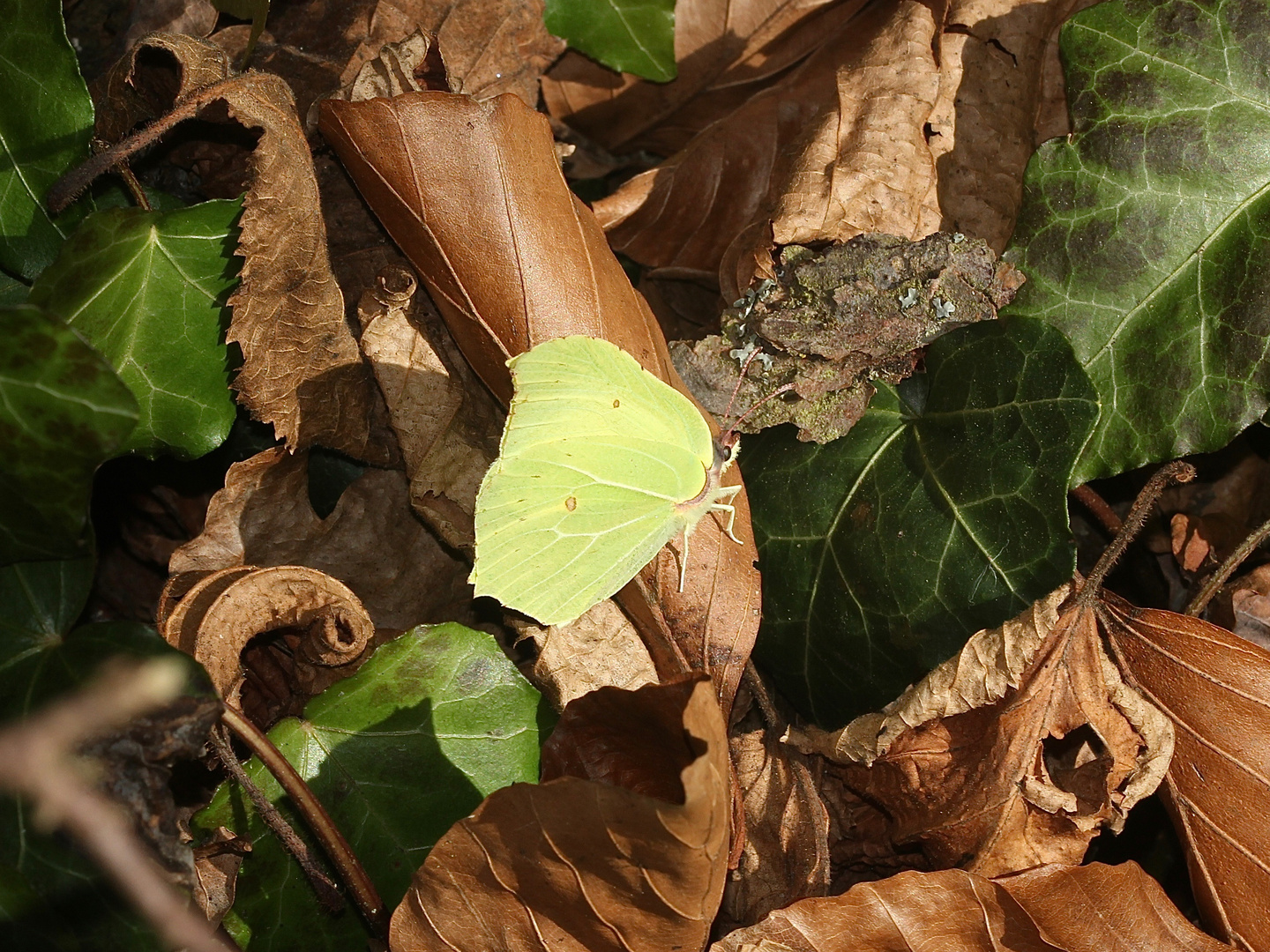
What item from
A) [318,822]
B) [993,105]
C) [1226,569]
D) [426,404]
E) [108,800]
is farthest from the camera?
[993,105]

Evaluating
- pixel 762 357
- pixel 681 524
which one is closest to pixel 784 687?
pixel 681 524

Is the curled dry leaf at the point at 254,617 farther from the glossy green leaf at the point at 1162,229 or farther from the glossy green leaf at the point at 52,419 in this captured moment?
the glossy green leaf at the point at 1162,229

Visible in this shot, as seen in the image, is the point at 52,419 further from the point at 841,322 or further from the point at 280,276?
the point at 841,322

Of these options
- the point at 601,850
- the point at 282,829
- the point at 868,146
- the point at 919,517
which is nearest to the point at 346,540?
the point at 282,829

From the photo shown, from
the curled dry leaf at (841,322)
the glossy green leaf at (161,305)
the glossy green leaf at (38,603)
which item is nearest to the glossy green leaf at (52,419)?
the glossy green leaf at (38,603)

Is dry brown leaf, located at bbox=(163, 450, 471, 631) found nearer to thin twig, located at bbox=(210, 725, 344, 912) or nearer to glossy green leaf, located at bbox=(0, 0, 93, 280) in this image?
thin twig, located at bbox=(210, 725, 344, 912)

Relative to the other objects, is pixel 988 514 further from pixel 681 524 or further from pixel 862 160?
pixel 862 160

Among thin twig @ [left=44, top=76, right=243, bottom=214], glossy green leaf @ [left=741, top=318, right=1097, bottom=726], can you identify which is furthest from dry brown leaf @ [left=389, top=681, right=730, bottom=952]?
thin twig @ [left=44, top=76, right=243, bottom=214]

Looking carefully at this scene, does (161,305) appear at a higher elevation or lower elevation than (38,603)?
higher
